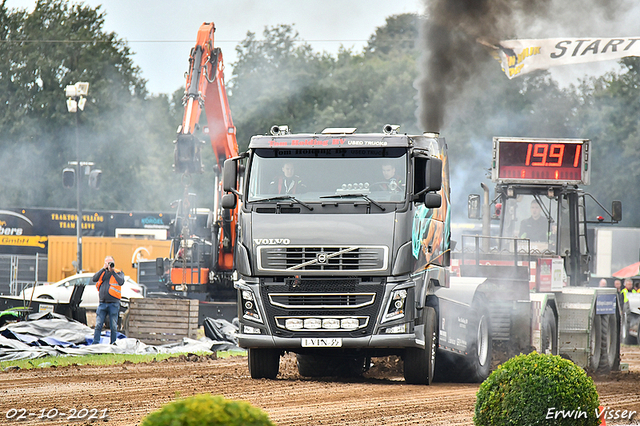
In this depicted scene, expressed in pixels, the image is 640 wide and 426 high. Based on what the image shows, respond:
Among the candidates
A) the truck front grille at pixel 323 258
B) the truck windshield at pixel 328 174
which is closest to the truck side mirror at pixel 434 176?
the truck windshield at pixel 328 174

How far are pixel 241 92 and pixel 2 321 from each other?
136 feet

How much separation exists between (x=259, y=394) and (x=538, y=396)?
515 centimetres

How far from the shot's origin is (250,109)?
55969 millimetres

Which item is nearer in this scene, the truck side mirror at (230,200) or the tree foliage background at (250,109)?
the truck side mirror at (230,200)

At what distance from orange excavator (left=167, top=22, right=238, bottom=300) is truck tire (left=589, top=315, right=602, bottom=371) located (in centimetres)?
953

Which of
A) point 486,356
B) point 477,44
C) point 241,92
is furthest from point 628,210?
point 486,356

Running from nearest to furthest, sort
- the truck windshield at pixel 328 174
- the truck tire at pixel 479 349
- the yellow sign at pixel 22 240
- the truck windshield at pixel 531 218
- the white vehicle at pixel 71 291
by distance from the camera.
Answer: the truck windshield at pixel 328 174 < the truck tire at pixel 479 349 < the truck windshield at pixel 531 218 < the white vehicle at pixel 71 291 < the yellow sign at pixel 22 240

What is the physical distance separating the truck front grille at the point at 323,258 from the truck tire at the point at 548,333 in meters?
4.54

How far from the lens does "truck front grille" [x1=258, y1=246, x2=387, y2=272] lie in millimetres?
11219

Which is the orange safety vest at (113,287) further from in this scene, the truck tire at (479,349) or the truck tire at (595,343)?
the truck tire at (595,343)

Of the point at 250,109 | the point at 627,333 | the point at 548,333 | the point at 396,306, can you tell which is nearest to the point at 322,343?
the point at 396,306

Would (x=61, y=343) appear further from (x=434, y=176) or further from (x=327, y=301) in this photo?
(x=434, y=176)

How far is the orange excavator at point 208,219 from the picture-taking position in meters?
21.5

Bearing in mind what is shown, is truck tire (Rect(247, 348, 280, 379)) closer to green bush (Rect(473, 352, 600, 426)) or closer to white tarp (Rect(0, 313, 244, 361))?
white tarp (Rect(0, 313, 244, 361))
